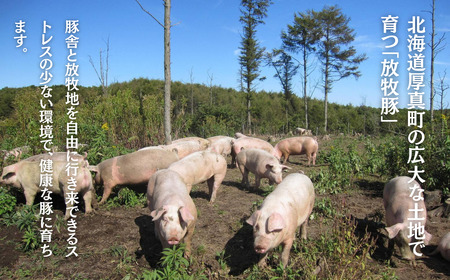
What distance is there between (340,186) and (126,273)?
5642 mm

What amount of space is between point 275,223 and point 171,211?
1.25 meters

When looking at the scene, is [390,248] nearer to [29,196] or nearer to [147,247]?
[147,247]

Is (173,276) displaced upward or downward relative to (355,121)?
downward

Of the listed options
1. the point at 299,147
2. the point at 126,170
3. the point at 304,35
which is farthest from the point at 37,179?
the point at 304,35

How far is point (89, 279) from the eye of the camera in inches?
150

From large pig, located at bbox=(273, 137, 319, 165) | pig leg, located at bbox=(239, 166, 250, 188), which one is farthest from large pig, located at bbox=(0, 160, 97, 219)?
large pig, located at bbox=(273, 137, 319, 165)

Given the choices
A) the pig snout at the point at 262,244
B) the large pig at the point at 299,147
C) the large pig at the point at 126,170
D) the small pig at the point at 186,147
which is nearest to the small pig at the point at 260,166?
the small pig at the point at 186,147

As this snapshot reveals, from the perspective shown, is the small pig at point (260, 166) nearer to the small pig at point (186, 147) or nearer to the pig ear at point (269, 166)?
the pig ear at point (269, 166)

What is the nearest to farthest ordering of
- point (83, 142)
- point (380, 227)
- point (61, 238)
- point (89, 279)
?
point (89, 279), point (61, 238), point (380, 227), point (83, 142)

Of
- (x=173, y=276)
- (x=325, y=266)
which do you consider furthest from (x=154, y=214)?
(x=325, y=266)

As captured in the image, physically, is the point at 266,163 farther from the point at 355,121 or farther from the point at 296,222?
the point at 355,121

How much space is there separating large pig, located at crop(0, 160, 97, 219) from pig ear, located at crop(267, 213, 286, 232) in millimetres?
3771

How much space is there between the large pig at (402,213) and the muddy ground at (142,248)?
0.26 metres

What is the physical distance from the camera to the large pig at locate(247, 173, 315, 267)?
350 cm
